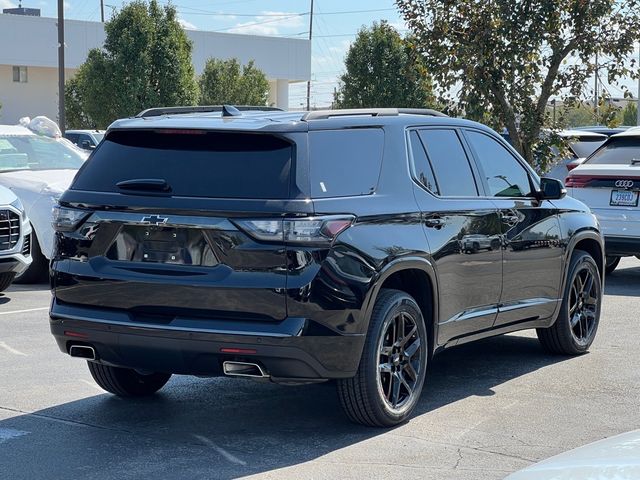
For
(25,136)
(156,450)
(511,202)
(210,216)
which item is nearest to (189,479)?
(156,450)

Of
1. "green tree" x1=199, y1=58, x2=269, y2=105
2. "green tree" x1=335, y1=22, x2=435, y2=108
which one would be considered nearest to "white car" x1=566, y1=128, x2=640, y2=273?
"green tree" x1=335, y1=22, x2=435, y2=108

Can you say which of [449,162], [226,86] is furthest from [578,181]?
[226,86]

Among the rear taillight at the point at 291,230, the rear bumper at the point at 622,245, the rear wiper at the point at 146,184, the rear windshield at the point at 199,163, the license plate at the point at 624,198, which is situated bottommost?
the rear bumper at the point at 622,245

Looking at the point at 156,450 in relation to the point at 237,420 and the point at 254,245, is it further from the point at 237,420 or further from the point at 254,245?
the point at 254,245

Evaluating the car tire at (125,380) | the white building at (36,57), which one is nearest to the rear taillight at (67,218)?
the car tire at (125,380)

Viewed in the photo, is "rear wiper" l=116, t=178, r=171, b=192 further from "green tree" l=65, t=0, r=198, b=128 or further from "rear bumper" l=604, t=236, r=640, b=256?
A: "green tree" l=65, t=0, r=198, b=128

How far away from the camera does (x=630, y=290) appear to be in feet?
41.9

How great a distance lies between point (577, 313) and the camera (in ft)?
29.1

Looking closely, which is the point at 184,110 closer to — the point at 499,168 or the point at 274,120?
the point at 274,120

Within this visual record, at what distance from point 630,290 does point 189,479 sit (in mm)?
8325

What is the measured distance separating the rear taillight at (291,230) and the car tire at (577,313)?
319 centimetres

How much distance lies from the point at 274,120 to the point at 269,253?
85 centimetres

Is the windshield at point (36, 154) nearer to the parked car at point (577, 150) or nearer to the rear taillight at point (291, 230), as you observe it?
the rear taillight at point (291, 230)

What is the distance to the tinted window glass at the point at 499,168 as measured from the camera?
7746mm
